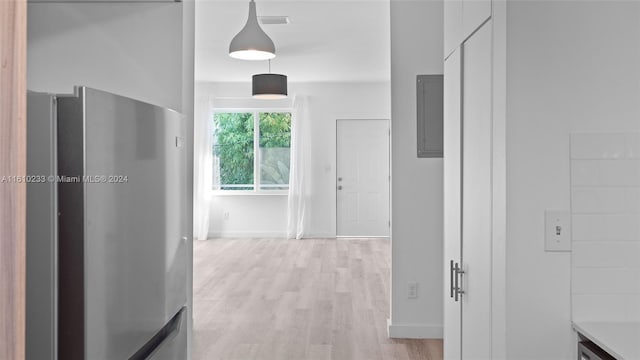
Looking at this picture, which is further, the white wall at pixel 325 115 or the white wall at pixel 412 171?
the white wall at pixel 325 115

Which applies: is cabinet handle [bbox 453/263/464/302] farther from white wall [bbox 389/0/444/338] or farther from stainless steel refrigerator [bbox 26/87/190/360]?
white wall [bbox 389/0/444/338]

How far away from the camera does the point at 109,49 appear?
2.54 metres

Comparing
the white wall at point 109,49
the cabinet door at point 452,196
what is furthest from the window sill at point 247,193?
the cabinet door at point 452,196

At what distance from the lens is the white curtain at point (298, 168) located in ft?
30.8

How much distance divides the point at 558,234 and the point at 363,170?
7963mm

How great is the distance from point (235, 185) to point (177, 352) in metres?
7.58

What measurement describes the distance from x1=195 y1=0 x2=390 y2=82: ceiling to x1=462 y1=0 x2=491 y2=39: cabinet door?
115 inches

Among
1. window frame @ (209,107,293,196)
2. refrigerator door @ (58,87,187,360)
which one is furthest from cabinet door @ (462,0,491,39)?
window frame @ (209,107,293,196)

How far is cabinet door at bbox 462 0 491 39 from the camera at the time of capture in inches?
70.4

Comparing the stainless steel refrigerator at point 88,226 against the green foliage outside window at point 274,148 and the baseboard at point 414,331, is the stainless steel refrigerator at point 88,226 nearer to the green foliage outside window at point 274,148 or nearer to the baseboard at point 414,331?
the baseboard at point 414,331

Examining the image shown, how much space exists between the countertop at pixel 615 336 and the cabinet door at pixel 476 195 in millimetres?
345

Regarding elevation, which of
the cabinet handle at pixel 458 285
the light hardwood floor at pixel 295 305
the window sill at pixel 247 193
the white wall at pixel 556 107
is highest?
the white wall at pixel 556 107

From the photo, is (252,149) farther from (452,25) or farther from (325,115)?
(452,25)

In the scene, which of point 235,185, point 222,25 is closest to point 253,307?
point 222,25
